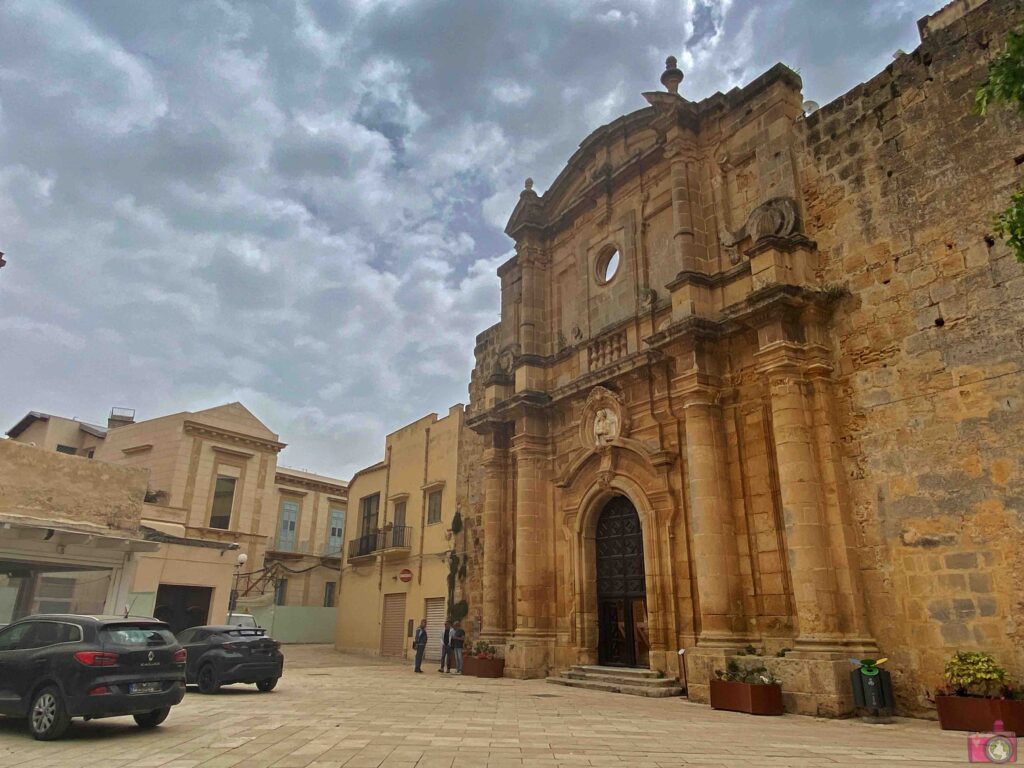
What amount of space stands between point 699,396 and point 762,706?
4898 mm

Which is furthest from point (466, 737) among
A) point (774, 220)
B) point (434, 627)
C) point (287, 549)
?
point (287, 549)

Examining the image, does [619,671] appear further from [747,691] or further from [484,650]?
[484,650]

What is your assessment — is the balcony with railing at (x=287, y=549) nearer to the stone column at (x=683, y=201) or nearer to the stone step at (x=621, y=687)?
the stone step at (x=621, y=687)

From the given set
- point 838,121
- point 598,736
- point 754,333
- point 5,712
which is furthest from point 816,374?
point 5,712

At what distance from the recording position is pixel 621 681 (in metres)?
12.5

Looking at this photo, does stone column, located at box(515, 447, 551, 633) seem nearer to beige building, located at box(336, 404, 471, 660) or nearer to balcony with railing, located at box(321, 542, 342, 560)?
beige building, located at box(336, 404, 471, 660)

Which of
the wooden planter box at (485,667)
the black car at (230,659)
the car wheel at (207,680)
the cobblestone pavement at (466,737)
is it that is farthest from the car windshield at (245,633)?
the wooden planter box at (485,667)

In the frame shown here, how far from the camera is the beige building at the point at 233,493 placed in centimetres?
2764

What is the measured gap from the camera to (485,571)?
16.9 meters

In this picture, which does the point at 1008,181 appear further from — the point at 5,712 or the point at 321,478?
the point at 321,478

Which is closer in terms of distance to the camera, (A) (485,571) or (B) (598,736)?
(B) (598,736)

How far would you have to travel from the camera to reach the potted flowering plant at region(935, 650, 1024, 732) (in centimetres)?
759

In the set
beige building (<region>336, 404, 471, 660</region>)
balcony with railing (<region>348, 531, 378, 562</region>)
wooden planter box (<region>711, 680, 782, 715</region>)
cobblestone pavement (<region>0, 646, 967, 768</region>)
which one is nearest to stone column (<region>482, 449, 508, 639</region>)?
beige building (<region>336, 404, 471, 660</region>)

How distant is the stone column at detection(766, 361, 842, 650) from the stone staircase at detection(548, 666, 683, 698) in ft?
8.55
